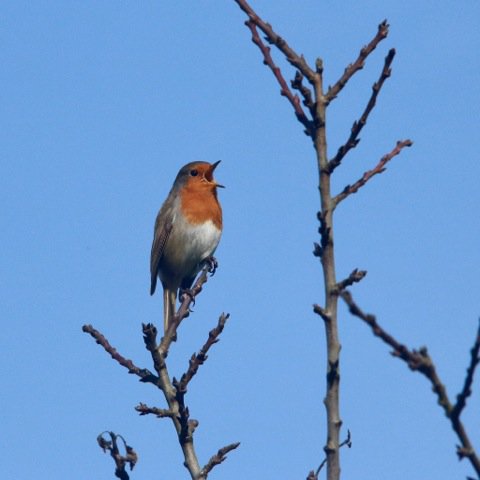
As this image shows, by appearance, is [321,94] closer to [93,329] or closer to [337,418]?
[337,418]

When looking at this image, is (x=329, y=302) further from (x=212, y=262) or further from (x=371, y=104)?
(x=212, y=262)

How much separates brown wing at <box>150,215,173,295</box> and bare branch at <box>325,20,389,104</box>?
7001 millimetres

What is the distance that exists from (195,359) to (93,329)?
20.0 inches

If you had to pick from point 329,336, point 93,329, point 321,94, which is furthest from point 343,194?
point 93,329

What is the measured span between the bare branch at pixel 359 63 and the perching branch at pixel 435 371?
1050 millimetres

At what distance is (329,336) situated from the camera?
7.82ft

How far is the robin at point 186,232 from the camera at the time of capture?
962 centimetres

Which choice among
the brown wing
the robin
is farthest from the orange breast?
the brown wing

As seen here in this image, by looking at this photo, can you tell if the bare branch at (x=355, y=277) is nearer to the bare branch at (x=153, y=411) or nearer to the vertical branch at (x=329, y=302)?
the vertical branch at (x=329, y=302)

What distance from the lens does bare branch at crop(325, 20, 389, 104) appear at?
279cm

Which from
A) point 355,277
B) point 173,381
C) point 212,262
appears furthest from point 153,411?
point 212,262

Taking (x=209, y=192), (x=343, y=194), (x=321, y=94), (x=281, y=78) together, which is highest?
(x=209, y=192)

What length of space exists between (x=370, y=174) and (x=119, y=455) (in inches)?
57.9

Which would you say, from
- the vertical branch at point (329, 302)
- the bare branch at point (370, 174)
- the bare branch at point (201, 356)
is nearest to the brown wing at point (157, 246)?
the bare branch at point (201, 356)
